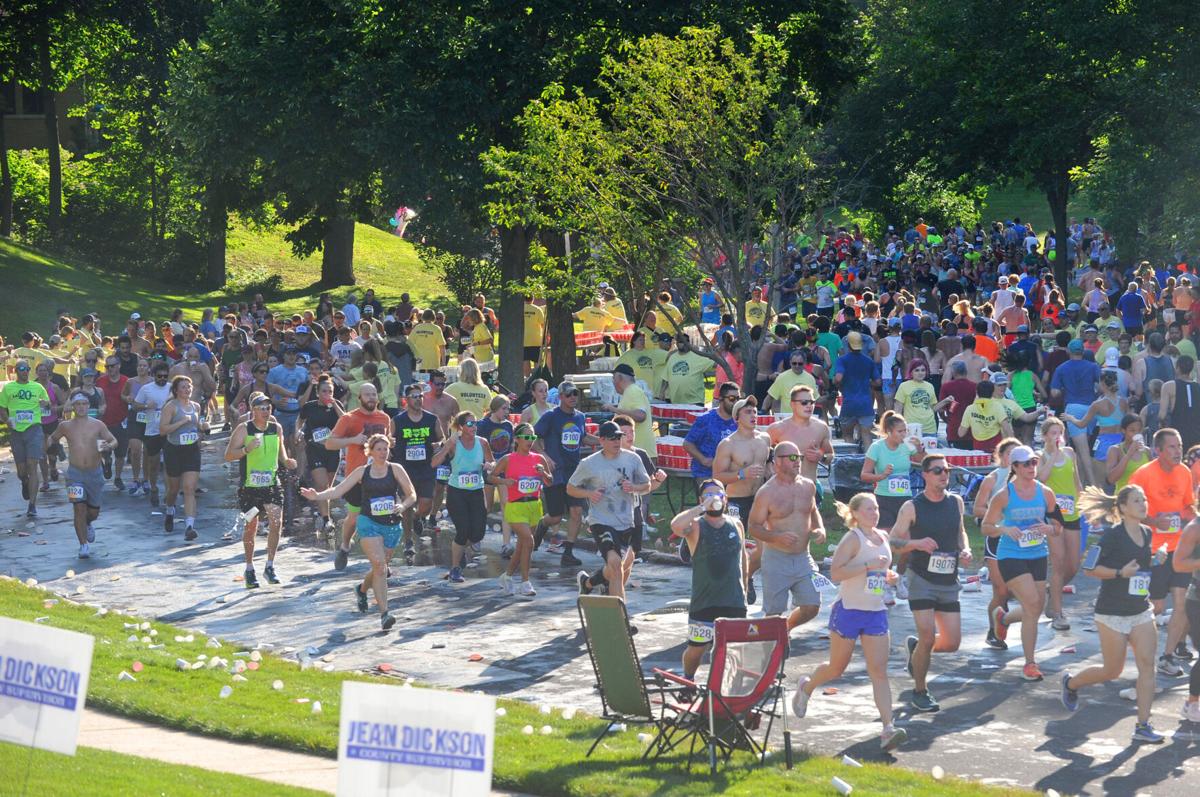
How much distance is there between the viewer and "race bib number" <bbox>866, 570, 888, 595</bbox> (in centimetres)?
1142

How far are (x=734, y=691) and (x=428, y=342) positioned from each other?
17123mm

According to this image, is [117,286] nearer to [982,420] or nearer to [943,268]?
[943,268]

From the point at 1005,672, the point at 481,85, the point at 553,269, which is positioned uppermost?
the point at 481,85

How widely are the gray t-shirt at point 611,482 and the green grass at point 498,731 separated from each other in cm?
271

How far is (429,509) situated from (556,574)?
2.06 metres

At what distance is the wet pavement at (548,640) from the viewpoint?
11133mm

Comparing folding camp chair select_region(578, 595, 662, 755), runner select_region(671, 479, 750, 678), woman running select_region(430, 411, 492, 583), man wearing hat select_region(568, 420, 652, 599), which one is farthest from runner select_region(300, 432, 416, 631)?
folding camp chair select_region(578, 595, 662, 755)

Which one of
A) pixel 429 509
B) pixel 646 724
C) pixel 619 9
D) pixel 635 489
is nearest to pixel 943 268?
pixel 619 9

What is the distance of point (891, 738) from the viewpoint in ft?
36.2

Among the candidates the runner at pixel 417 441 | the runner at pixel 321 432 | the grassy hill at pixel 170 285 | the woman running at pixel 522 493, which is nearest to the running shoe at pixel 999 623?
the woman running at pixel 522 493

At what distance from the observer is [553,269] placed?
1059 inches

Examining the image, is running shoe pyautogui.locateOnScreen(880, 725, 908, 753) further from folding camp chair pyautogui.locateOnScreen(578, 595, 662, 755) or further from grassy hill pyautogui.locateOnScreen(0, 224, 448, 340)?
grassy hill pyautogui.locateOnScreen(0, 224, 448, 340)

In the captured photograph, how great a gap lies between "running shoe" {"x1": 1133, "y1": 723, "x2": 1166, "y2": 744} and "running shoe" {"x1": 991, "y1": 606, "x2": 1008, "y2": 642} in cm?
249

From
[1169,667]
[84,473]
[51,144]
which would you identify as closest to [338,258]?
[51,144]
